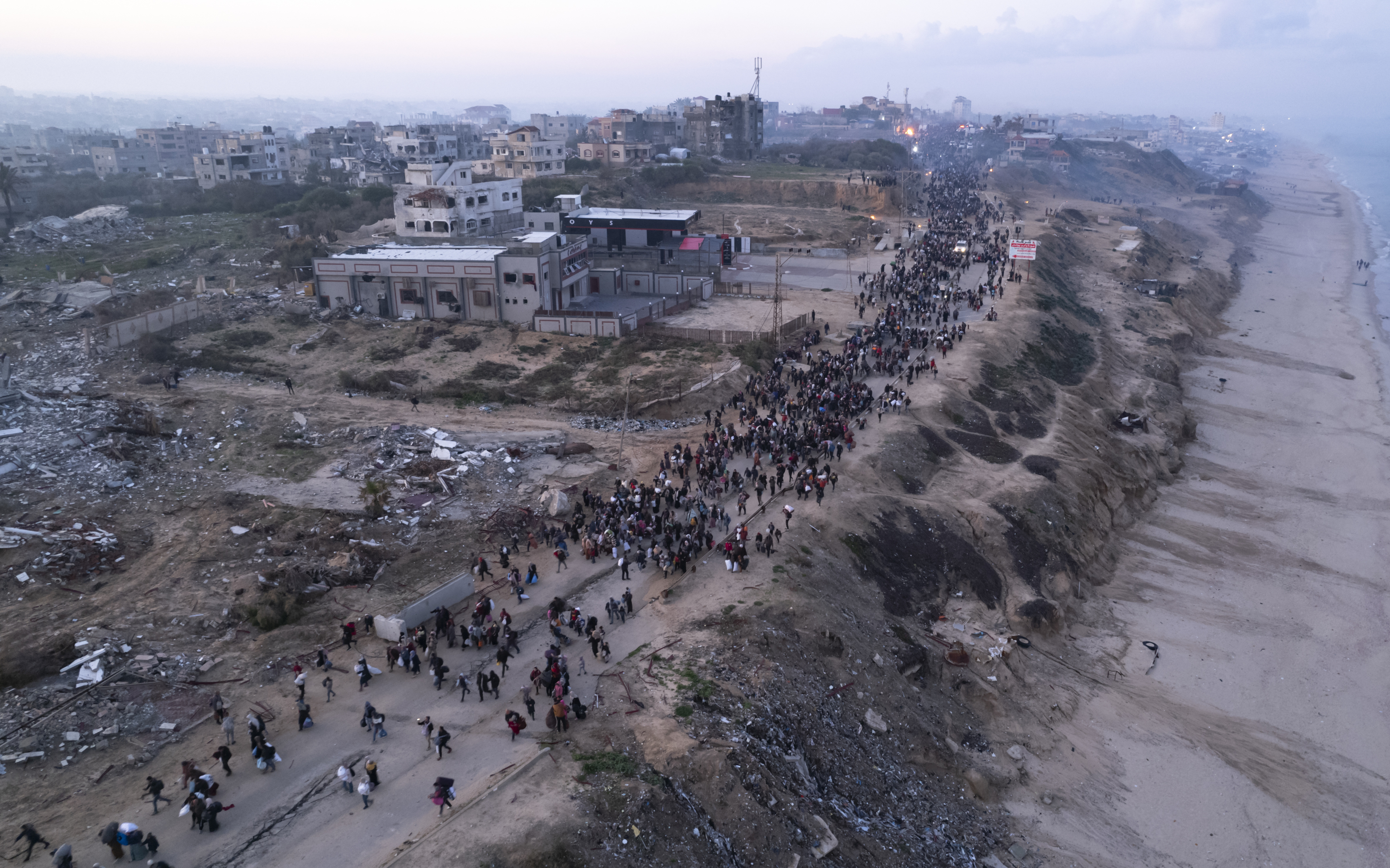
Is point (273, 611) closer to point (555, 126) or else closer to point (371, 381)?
point (371, 381)

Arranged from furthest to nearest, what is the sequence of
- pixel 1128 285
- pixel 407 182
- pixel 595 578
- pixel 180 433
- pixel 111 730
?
pixel 1128 285 < pixel 407 182 < pixel 180 433 < pixel 595 578 < pixel 111 730

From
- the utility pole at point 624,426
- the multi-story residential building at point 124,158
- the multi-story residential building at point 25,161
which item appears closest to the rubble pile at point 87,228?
the multi-story residential building at point 25,161

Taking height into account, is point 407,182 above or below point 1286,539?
above

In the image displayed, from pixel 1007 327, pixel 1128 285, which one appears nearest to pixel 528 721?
pixel 1007 327

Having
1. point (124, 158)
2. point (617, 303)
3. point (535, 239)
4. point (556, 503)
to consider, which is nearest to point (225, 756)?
point (556, 503)

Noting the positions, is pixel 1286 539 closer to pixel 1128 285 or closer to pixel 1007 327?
pixel 1007 327

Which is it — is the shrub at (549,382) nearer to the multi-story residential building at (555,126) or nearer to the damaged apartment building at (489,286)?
the damaged apartment building at (489,286)
